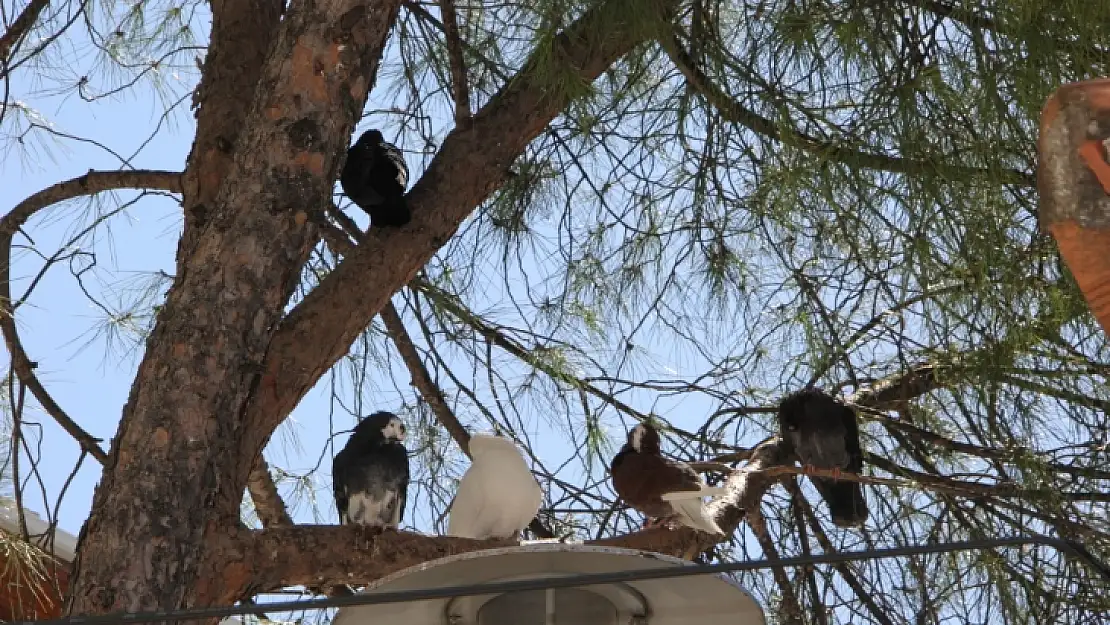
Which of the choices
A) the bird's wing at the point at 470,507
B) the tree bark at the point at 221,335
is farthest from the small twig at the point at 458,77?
the bird's wing at the point at 470,507

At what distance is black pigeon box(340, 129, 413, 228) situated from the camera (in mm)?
2395

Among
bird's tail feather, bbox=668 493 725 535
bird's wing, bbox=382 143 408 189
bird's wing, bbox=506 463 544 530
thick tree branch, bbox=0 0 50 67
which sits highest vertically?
thick tree branch, bbox=0 0 50 67

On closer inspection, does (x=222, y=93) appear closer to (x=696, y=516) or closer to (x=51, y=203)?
(x=51, y=203)

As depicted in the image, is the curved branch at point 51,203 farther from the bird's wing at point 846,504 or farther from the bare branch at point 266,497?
the bird's wing at point 846,504

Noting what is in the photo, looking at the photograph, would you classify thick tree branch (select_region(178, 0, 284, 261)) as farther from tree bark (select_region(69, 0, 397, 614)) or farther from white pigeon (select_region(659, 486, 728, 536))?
white pigeon (select_region(659, 486, 728, 536))

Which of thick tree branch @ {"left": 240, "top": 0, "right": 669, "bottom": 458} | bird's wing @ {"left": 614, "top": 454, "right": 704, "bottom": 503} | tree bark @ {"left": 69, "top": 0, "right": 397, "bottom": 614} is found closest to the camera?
tree bark @ {"left": 69, "top": 0, "right": 397, "bottom": 614}

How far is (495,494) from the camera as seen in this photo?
2406 mm

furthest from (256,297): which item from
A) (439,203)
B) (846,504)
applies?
(846,504)

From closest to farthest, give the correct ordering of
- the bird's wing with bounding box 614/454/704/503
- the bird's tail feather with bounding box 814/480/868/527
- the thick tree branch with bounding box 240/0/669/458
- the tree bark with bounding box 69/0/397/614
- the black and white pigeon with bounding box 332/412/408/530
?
the tree bark with bounding box 69/0/397/614, the thick tree branch with bounding box 240/0/669/458, the black and white pigeon with bounding box 332/412/408/530, the bird's wing with bounding box 614/454/704/503, the bird's tail feather with bounding box 814/480/868/527

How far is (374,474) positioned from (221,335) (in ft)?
2.40

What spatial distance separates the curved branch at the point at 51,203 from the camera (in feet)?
8.13

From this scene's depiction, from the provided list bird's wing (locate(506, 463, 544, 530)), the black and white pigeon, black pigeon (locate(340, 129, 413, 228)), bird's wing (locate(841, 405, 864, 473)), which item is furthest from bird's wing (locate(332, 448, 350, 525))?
bird's wing (locate(841, 405, 864, 473))

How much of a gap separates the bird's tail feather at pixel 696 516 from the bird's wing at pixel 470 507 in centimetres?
34

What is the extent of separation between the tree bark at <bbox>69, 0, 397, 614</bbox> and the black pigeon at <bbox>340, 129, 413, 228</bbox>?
22cm
